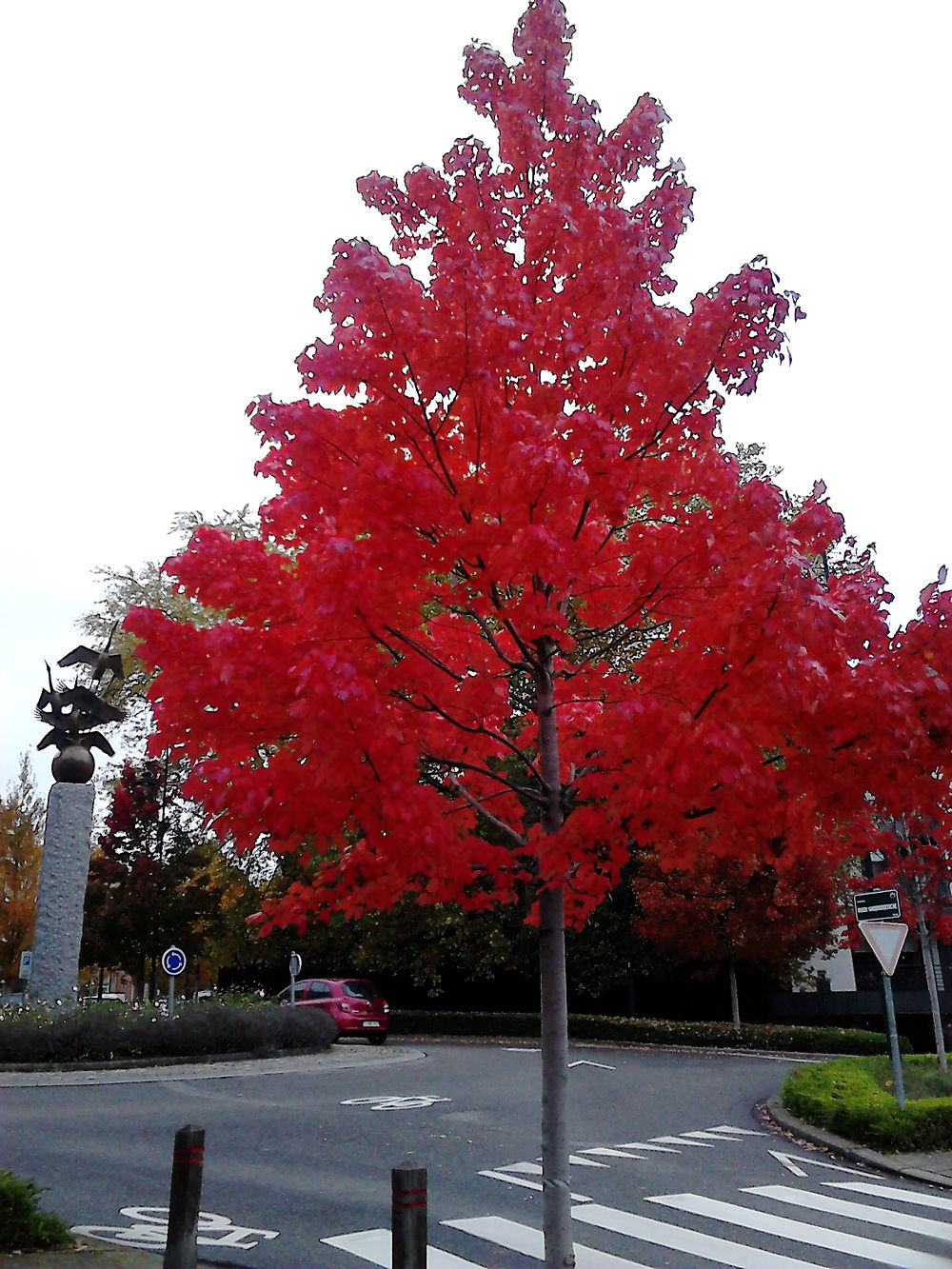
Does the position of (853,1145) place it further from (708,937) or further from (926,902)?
(708,937)

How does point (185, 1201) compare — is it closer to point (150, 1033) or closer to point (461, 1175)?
point (461, 1175)

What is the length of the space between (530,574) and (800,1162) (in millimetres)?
7727

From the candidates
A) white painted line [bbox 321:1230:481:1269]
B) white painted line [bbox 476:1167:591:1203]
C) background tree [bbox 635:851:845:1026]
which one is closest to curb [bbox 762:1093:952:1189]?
white painted line [bbox 476:1167:591:1203]

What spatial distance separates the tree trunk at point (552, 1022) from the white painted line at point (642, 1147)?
17.8 ft

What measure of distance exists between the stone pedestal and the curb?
13609 mm

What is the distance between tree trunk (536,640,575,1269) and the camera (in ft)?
15.5

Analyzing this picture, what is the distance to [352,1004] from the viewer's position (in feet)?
82.0

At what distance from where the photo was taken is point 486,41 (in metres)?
6.19

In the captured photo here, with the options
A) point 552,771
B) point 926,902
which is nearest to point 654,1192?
point 552,771

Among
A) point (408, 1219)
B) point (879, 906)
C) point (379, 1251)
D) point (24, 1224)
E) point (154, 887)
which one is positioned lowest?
point (379, 1251)

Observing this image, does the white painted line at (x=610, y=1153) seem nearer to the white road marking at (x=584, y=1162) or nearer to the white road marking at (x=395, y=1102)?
the white road marking at (x=584, y=1162)

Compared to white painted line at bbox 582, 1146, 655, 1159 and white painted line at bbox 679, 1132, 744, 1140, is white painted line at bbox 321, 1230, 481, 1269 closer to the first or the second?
white painted line at bbox 582, 1146, 655, 1159

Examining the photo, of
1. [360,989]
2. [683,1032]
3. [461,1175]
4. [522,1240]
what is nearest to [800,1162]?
[461,1175]

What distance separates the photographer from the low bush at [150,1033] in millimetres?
16875
